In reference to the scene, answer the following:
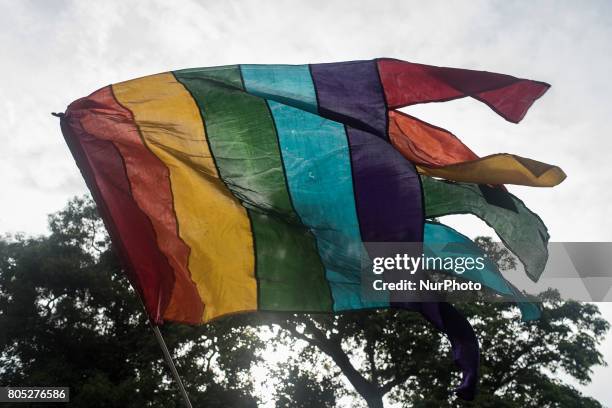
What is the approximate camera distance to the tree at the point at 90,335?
Answer: 53.6 feet

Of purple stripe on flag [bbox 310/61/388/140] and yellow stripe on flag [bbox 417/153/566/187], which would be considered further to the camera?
purple stripe on flag [bbox 310/61/388/140]

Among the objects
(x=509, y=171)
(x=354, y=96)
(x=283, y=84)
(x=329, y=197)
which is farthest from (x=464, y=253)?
(x=283, y=84)

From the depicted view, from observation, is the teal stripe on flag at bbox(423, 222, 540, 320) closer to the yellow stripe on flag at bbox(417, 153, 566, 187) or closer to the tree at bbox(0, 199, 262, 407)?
the yellow stripe on flag at bbox(417, 153, 566, 187)

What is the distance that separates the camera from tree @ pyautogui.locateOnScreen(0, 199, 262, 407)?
1633 cm

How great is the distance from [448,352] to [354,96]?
45.2 feet

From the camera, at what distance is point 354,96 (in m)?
4.09

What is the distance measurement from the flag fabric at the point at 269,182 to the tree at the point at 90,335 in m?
12.9

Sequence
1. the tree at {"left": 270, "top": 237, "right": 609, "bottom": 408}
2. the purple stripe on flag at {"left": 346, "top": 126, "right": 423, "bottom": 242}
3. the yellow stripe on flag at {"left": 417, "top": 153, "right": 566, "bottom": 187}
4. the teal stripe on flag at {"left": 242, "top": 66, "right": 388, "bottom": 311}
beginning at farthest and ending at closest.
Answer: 1. the tree at {"left": 270, "top": 237, "right": 609, "bottom": 408}
2. the teal stripe on flag at {"left": 242, "top": 66, "right": 388, "bottom": 311}
3. the purple stripe on flag at {"left": 346, "top": 126, "right": 423, "bottom": 242}
4. the yellow stripe on flag at {"left": 417, "top": 153, "right": 566, "bottom": 187}

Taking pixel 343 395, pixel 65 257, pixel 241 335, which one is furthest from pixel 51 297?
pixel 343 395

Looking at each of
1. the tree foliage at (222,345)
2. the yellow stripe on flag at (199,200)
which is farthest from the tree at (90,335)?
the yellow stripe on flag at (199,200)

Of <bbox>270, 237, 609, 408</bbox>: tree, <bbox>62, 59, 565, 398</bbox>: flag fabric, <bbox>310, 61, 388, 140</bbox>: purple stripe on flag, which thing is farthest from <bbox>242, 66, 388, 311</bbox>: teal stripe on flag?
<bbox>270, 237, 609, 408</bbox>: tree

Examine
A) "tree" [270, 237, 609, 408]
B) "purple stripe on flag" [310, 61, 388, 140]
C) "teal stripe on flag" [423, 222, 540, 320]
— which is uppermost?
"tree" [270, 237, 609, 408]

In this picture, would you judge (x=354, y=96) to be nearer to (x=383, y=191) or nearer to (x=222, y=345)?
(x=383, y=191)

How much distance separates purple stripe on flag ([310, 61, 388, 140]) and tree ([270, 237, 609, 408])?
467 inches
